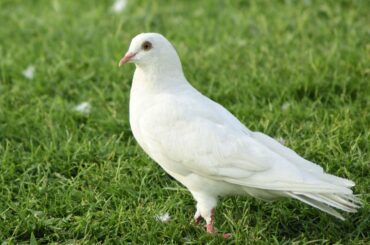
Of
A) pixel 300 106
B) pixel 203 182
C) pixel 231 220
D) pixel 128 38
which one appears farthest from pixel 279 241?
pixel 128 38

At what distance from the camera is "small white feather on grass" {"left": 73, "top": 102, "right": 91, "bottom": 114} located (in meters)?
5.34

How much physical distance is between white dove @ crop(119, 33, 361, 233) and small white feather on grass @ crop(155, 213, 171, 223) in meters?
0.17

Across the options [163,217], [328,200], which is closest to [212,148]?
[163,217]

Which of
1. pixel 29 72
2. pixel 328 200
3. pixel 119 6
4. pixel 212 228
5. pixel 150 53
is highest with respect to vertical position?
pixel 150 53

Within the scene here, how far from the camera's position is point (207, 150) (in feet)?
12.6

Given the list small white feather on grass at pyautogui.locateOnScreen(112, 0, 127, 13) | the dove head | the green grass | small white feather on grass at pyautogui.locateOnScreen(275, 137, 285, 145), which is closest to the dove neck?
the dove head

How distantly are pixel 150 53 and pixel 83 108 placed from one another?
1.44 meters

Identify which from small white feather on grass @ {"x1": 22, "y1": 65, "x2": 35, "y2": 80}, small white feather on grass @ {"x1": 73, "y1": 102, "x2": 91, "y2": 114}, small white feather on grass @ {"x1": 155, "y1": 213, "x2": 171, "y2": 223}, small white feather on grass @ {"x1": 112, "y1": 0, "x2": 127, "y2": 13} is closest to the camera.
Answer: small white feather on grass @ {"x1": 155, "y1": 213, "x2": 171, "y2": 223}

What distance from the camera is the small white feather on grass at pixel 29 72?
5910mm

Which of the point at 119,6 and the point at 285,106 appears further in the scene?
the point at 119,6

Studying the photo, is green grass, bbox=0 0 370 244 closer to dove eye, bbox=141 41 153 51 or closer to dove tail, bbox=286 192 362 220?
dove tail, bbox=286 192 362 220

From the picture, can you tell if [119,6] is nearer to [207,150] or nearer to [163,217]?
[163,217]

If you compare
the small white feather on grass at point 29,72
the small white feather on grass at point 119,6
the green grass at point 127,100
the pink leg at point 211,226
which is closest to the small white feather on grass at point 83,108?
the green grass at point 127,100

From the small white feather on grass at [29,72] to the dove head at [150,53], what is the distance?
79.8 inches
